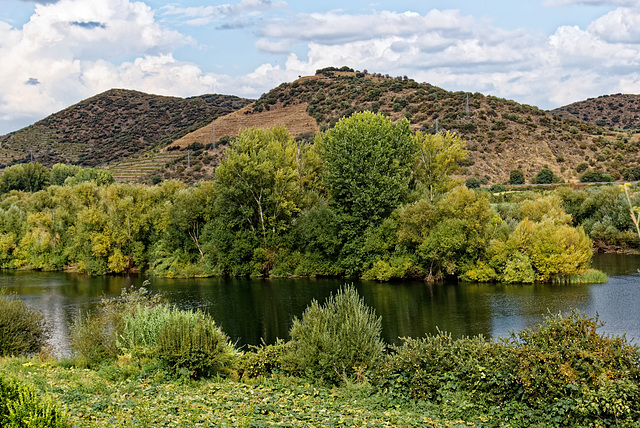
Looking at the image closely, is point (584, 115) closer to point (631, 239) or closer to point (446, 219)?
point (631, 239)

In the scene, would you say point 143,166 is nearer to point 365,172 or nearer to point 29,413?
point 365,172

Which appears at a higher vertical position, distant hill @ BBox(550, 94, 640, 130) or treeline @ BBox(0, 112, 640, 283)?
distant hill @ BBox(550, 94, 640, 130)

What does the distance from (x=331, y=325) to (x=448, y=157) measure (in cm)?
3397

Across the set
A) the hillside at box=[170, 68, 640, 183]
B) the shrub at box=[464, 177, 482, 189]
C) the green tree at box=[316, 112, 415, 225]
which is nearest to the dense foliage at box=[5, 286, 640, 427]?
the green tree at box=[316, 112, 415, 225]

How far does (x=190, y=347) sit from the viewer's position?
16984 millimetres

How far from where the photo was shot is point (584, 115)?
12062 centimetres

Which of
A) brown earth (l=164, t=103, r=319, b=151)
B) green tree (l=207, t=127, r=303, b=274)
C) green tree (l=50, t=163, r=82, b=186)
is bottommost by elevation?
green tree (l=207, t=127, r=303, b=274)

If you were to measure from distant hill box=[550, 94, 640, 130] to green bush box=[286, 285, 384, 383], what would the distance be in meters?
107

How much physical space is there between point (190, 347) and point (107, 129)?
4793 inches

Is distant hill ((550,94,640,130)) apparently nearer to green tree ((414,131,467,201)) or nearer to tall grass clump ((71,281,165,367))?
green tree ((414,131,467,201))

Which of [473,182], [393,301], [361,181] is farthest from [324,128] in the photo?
[393,301]

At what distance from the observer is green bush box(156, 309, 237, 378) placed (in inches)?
666

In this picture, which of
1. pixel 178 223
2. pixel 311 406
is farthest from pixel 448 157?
pixel 311 406

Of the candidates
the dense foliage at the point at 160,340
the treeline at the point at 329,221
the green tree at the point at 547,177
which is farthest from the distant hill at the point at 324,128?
the dense foliage at the point at 160,340
